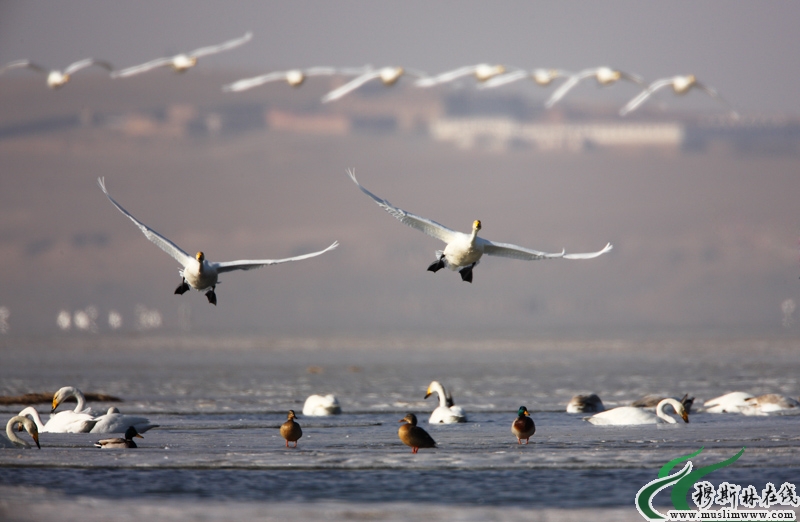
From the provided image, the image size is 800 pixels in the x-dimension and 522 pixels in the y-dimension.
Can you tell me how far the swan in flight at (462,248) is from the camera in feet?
82.1

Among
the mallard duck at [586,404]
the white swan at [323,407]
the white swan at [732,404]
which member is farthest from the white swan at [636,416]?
the white swan at [323,407]

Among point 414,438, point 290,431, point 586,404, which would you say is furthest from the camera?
point 586,404

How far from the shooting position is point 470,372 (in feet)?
189

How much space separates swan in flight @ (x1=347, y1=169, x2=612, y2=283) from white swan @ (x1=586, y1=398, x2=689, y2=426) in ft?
13.6

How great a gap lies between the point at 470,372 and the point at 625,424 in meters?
30.9

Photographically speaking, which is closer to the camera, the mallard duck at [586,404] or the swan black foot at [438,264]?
the swan black foot at [438,264]

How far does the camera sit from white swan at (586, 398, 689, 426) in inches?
1060

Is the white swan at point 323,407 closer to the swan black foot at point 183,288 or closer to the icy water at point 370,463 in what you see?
the icy water at point 370,463

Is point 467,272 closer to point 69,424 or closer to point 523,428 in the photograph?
point 523,428

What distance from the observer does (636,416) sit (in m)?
27.3

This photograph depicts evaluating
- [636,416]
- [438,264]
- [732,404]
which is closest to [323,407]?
[438,264]

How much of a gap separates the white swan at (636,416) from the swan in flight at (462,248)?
164 inches

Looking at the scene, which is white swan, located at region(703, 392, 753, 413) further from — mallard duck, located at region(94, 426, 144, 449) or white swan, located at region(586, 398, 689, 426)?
mallard duck, located at region(94, 426, 144, 449)

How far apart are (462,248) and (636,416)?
5.83 metres
